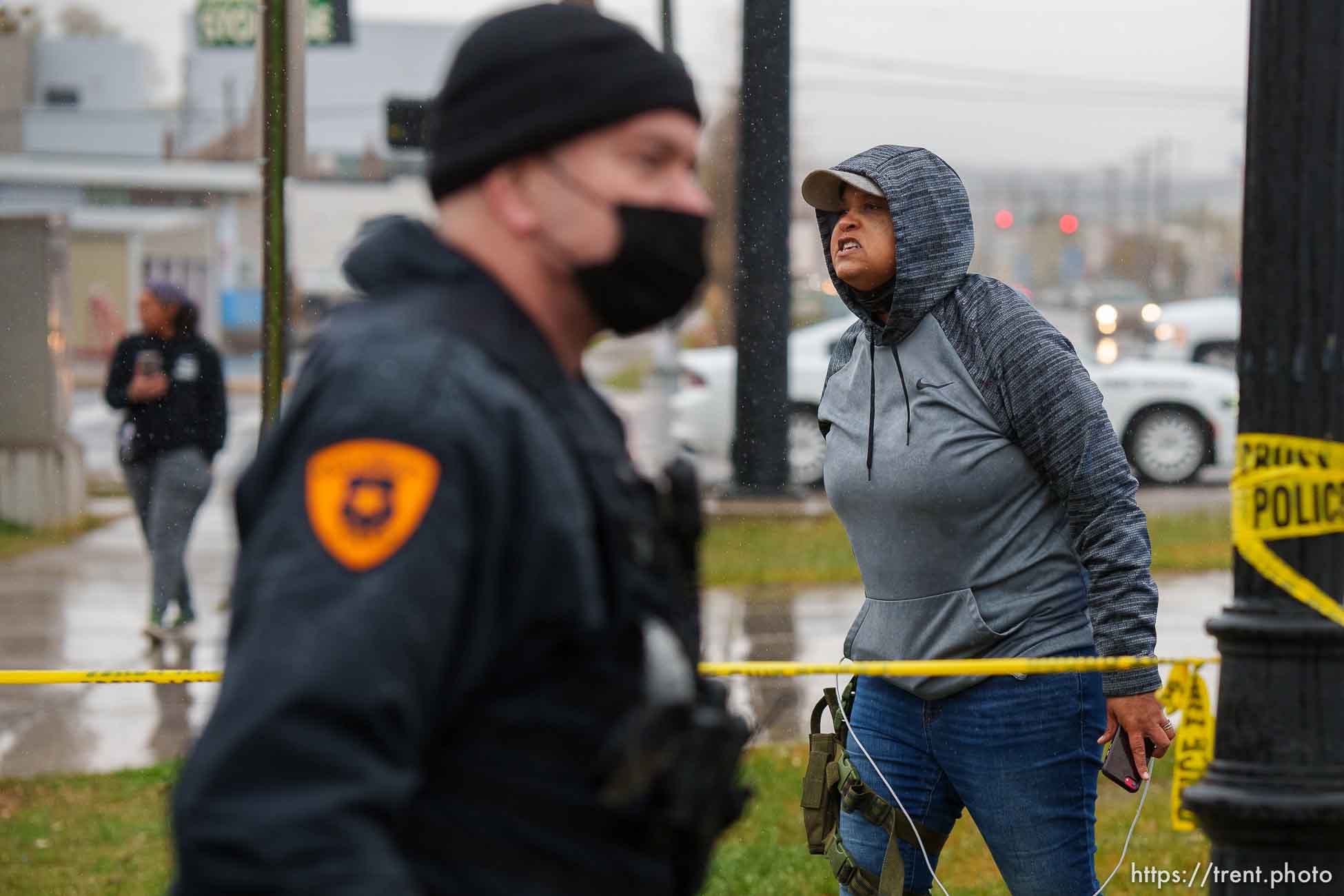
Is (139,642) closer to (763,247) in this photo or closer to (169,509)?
(169,509)

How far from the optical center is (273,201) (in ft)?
16.0

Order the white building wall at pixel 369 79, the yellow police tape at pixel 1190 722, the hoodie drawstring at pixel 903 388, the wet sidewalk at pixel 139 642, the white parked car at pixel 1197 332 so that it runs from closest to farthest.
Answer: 1. the hoodie drawstring at pixel 903 388
2. the yellow police tape at pixel 1190 722
3. the wet sidewalk at pixel 139 642
4. the white parked car at pixel 1197 332
5. the white building wall at pixel 369 79

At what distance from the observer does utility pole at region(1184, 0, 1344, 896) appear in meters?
3.57

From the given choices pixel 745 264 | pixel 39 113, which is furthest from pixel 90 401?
pixel 745 264

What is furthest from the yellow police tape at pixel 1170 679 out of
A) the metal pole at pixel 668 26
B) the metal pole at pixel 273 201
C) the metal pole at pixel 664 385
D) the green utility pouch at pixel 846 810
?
the metal pole at pixel 664 385

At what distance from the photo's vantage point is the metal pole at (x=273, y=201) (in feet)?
15.7

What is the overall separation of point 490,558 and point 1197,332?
17.8 m

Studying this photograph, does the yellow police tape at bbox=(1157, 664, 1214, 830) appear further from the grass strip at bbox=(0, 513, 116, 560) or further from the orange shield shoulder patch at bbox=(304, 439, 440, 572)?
the grass strip at bbox=(0, 513, 116, 560)

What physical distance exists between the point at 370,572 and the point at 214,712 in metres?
0.18

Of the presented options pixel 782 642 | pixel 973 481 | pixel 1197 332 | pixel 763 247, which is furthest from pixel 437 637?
pixel 1197 332

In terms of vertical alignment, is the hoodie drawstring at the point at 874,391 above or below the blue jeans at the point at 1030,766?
above

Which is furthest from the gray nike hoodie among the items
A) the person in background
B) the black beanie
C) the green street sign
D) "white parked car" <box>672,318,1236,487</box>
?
"white parked car" <box>672,318,1236,487</box>

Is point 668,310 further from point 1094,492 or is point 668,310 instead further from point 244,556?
point 1094,492

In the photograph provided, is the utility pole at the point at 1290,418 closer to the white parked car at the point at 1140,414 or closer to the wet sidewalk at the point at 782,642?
the wet sidewalk at the point at 782,642
